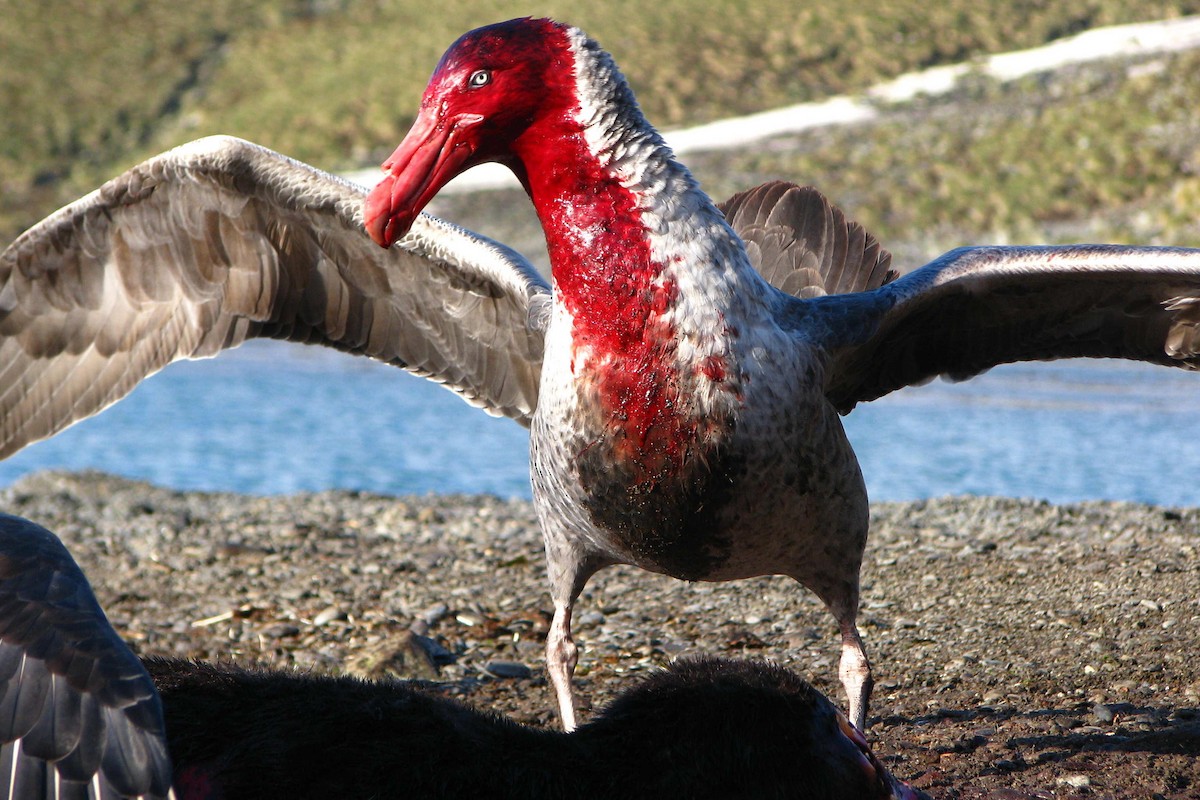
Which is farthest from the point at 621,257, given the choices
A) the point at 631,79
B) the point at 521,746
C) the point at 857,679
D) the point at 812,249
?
the point at 631,79

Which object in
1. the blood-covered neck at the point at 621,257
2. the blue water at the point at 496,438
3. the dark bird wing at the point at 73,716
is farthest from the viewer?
the blue water at the point at 496,438

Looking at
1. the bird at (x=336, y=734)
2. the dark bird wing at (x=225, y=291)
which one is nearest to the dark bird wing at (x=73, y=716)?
the bird at (x=336, y=734)

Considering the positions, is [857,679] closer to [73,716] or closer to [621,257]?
[621,257]

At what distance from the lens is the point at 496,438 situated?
41.5 ft

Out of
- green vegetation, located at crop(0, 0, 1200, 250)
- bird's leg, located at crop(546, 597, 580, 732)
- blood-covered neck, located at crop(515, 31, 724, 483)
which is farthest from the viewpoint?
green vegetation, located at crop(0, 0, 1200, 250)

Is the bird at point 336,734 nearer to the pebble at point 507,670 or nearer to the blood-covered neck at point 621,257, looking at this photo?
the blood-covered neck at point 621,257

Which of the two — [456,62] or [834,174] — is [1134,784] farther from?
[834,174]

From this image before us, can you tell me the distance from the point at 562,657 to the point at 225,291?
2097 mm

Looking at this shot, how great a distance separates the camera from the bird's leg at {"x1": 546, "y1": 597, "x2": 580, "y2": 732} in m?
4.24

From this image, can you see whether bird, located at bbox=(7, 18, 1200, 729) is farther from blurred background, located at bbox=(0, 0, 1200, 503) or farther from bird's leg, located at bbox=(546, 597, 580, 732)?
blurred background, located at bbox=(0, 0, 1200, 503)

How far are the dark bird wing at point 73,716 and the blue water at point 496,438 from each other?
284 inches

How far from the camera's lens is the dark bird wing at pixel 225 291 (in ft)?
16.6

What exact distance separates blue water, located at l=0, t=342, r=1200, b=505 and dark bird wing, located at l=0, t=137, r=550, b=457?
15.2ft

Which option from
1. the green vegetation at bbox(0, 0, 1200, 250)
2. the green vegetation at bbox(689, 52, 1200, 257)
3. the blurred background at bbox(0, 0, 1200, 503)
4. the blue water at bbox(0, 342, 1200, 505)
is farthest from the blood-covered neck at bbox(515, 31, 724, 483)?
the green vegetation at bbox(0, 0, 1200, 250)
